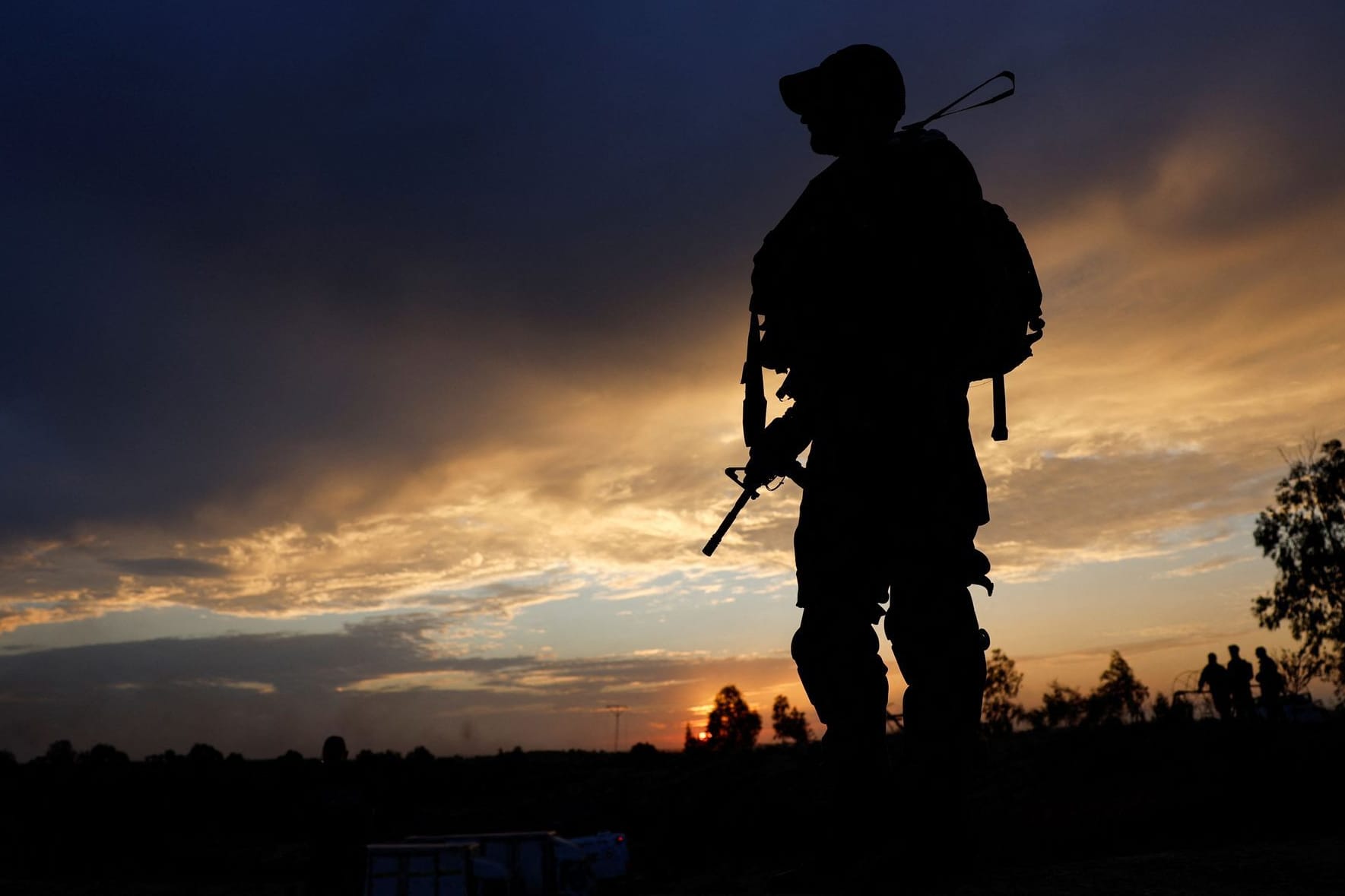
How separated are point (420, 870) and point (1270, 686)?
28.0 meters

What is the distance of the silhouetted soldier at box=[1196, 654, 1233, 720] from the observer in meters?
27.9

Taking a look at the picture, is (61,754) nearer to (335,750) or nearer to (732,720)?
(335,750)

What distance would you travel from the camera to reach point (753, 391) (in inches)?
168

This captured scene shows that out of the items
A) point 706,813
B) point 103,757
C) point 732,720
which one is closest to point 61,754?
point 103,757

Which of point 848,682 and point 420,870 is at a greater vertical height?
point 848,682

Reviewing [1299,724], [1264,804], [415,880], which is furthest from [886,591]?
[1299,724]

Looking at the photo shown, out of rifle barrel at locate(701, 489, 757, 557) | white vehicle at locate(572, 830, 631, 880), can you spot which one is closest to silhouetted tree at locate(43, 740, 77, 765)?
white vehicle at locate(572, 830, 631, 880)

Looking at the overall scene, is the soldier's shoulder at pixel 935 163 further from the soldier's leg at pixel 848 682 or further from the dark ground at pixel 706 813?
the dark ground at pixel 706 813

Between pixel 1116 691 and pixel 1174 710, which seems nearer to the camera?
pixel 1174 710

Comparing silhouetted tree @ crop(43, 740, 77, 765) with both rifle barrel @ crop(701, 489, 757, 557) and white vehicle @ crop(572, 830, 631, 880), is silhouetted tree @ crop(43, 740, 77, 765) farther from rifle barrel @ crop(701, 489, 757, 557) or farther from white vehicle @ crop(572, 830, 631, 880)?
rifle barrel @ crop(701, 489, 757, 557)

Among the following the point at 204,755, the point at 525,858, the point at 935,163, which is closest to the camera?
the point at 935,163

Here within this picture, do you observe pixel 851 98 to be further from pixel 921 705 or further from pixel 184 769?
pixel 184 769

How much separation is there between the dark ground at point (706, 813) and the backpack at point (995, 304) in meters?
1.70

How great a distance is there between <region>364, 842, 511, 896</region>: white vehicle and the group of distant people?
2412 cm
